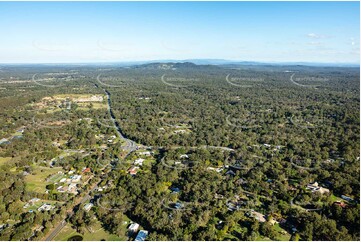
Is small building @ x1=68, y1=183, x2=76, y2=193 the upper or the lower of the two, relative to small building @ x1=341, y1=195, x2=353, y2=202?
lower

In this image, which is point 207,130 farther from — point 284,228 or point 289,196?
point 284,228

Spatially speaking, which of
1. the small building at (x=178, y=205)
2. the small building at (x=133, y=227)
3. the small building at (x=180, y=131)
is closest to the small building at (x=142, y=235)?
the small building at (x=133, y=227)

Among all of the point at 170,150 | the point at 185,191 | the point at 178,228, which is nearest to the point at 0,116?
the point at 170,150

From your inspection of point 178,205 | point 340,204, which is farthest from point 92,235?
point 340,204

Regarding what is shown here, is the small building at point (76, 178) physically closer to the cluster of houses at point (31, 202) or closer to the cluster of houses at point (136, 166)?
the cluster of houses at point (31, 202)

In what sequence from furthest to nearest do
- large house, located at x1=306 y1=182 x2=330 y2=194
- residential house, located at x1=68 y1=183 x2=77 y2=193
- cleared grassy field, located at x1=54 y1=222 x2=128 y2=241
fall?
residential house, located at x1=68 y1=183 x2=77 y2=193, large house, located at x1=306 y1=182 x2=330 y2=194, cleared grassy field, located at x1=54 y1=222 x2=128 y2=241

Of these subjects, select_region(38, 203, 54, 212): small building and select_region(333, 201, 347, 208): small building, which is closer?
select_region(333, 201, 347, 208): small building

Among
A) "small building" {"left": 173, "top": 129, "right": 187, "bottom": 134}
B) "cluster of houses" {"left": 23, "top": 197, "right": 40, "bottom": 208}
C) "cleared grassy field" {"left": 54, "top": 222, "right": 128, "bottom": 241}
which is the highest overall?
"small building" {"left": 173, "top": 129, "right": 187, "bottom": 134}

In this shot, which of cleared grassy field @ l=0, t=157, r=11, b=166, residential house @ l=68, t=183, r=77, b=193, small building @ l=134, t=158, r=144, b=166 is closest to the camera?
residential house @ l=68, t=183, r=77, b=193

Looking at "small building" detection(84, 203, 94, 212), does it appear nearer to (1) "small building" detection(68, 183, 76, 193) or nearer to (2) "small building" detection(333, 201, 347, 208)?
(1) "small building" detection(68, 183, 76, 193)

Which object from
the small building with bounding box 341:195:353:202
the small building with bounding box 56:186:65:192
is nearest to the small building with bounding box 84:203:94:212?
the small building with bounding box 56:186:65:192

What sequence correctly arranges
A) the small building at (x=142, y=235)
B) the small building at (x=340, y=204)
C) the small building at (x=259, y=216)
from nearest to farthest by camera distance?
the small building at (x=142, y=235), the small building at (x=259, y=216), the small building at (x=340, y=204)
